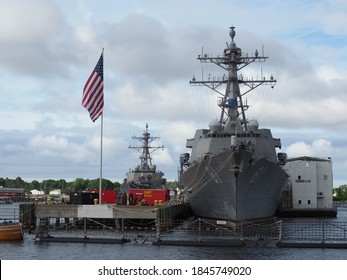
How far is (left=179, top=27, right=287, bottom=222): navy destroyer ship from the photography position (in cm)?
3206

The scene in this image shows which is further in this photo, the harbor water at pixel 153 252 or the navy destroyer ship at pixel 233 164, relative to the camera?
the navy destroyer ship at pixel 233 164

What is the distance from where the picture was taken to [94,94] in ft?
91.9

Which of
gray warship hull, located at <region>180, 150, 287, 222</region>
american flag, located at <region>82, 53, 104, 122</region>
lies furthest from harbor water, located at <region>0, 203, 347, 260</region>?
american flag, located at <region>82, 53, 104, 122</region>

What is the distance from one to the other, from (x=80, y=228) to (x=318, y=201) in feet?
103

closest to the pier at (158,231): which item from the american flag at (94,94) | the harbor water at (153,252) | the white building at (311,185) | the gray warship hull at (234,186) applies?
the harbor water at (153,252)

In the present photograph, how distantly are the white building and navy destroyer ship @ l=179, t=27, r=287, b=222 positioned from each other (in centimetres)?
1495

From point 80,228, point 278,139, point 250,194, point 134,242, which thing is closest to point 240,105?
point 278,139

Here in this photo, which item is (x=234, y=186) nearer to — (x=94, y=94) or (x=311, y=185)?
(x=94, y=94)

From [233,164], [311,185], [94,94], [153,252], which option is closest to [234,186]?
[233,164]

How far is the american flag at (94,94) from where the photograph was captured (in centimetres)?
2775

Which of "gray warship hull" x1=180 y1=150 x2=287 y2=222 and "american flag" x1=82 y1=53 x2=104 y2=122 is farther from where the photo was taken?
"gray warship hull" x1=180 y1=150 x2=287 y2=222

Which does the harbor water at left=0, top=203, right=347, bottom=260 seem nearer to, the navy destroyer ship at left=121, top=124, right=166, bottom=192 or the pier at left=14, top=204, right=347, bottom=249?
the pier at left=14, top=204, right=347, bottom=249

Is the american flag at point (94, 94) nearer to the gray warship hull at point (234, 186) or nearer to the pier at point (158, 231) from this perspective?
the pier at point (158, 231)

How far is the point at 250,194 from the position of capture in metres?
33.0
